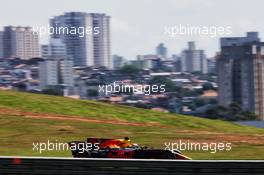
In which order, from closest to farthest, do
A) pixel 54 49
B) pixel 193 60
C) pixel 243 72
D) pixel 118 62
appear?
1. pixel 193 60
2. pixel 118 62
3. pixel 54 49
4. pixel 243 72

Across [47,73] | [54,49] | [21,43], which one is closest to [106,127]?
[47,73]

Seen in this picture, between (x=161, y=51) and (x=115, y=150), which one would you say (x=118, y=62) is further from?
(x=115, y=150)

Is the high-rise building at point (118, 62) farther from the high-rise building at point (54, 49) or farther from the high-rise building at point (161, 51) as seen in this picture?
the high-rise building at point (54, 49)
